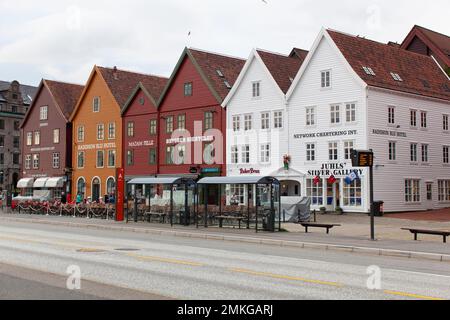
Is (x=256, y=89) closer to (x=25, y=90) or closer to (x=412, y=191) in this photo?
(x=412, y=191)

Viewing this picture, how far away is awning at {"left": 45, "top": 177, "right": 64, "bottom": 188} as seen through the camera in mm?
65688

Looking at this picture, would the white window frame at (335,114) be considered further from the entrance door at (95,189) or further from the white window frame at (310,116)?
the entrance door at (95,189)

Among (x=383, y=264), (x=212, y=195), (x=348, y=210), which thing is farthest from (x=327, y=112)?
(x=383, y=264)

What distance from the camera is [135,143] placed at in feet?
193

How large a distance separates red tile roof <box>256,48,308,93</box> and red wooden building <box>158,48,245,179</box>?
15.2 ft

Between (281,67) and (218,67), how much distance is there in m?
6.76

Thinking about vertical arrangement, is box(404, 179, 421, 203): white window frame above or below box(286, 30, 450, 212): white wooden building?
below

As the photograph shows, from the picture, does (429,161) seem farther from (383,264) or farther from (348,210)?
(383,264)

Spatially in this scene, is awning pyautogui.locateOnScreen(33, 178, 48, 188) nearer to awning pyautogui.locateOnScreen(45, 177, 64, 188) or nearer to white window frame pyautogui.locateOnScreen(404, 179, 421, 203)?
awning pyautogui.locateOnScreen(45, 177, 64, 188)

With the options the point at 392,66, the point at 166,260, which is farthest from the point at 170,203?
the point at 392,66

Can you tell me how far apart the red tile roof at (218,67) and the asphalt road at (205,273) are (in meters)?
33.2

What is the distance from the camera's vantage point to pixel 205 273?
1278 centimetres

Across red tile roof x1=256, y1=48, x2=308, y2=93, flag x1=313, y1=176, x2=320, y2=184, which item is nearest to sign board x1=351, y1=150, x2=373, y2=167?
flag x1=313, y1=176, x2=320, y2=184

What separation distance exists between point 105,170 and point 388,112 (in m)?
29.9
